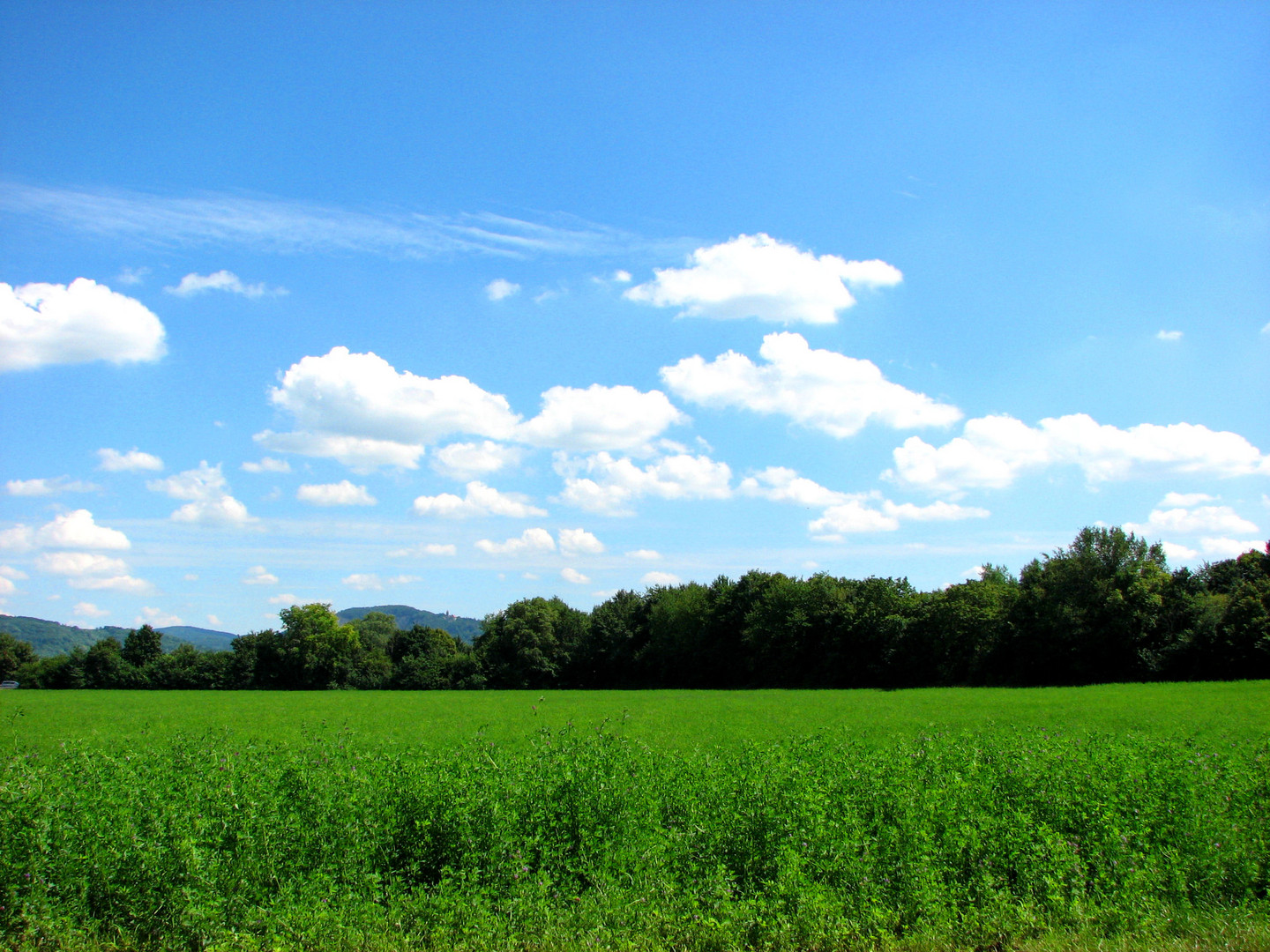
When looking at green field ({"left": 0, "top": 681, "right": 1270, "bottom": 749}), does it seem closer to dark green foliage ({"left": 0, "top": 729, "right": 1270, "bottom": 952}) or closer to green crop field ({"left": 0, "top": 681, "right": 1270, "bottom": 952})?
green crop field ({"left": 0, "top": 681, "right": 1270, "bottom": 952})

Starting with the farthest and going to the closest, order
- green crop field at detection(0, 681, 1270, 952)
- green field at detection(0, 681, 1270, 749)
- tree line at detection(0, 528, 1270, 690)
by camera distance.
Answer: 1. tree line at detection(0, 528, 1270, 690)
2. green field at detection(0, 681, 1270, 749)
3. green crop field at detection(0, 681, 1270, 952)

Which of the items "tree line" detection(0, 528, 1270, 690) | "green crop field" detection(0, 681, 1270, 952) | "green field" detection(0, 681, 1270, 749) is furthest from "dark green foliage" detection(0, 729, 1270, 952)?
"tree line" detection(0, 528, 1270, 690)

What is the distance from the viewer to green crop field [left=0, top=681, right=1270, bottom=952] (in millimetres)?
7961

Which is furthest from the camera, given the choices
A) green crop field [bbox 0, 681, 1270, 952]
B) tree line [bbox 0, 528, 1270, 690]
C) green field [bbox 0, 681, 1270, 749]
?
tree line [bbox 0, 528, 1270, 690]

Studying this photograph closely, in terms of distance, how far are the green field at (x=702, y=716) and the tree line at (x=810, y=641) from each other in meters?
8.17

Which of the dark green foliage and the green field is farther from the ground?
the dark green foliage

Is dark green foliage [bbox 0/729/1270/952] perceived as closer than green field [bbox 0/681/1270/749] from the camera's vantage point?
Yes

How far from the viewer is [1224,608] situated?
54.9 meters

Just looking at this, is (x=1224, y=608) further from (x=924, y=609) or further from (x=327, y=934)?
(x=327, y=934)

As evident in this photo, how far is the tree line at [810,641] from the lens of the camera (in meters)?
58.5

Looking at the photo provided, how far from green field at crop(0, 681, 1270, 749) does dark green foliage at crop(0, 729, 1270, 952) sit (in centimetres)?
947

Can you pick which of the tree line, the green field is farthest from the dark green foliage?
the tree line

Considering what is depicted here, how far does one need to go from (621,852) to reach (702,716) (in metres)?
31.3

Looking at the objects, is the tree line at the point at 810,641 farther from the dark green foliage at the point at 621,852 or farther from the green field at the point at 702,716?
the dark green foliage at the point at 621,852
